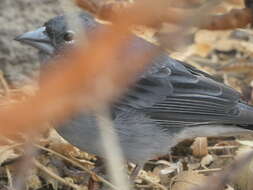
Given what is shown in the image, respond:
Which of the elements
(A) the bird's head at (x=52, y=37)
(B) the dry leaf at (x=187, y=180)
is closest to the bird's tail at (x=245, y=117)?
(B) the dry leaf at (x=187, y=180)

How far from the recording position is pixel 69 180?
3.89 meters

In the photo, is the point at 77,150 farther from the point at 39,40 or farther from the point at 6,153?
the point at 39,40

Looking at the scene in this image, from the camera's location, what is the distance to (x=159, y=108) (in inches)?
147

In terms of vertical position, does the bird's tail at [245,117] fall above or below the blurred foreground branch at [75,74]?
below

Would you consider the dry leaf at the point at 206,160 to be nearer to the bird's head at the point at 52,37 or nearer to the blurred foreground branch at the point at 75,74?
the bird's head at the point at 52,37

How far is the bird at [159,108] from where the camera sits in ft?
11.8

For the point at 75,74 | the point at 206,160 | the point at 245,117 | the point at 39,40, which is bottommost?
the point at 206,160

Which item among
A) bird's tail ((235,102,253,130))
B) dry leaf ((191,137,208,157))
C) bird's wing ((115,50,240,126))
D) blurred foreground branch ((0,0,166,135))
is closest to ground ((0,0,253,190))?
dry leaf ((191,137,208,157))

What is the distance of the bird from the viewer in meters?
3.60

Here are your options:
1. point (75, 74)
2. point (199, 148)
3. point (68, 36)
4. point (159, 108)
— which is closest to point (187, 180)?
point (159, 108)

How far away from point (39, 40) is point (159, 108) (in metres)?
0.84

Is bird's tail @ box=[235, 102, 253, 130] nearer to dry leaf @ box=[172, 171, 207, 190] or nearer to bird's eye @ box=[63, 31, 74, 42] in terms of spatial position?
dry leaf @ box=[172, 171, 207, 190]

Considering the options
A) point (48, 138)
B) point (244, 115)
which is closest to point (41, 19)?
point (48, 138)

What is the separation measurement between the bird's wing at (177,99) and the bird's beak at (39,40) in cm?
55
